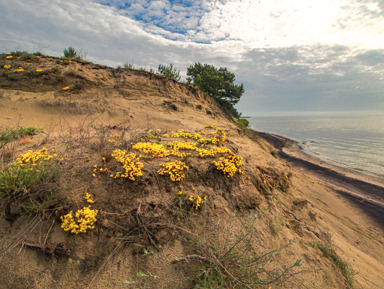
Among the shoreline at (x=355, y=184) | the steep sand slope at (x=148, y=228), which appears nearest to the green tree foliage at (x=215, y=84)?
the shoreline at (x=355, y=184)

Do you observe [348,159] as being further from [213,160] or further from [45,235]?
[45,235]

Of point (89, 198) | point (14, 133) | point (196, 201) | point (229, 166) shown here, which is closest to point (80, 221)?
point (89, 198)

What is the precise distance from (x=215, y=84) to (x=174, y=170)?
69.3 feet

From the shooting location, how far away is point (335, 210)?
1006 centimetres

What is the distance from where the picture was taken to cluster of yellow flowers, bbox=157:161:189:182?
3668 mm

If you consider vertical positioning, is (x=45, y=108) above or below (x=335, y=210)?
above

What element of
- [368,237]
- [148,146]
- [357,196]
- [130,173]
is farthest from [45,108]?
[357,196]

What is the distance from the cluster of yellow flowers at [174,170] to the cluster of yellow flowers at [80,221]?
1.41m

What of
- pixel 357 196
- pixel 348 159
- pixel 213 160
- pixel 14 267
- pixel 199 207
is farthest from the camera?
pixel 348 159

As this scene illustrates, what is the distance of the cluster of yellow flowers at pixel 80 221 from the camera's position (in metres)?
2.54

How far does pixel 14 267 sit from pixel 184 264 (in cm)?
228

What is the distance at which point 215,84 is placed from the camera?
74.7 feet

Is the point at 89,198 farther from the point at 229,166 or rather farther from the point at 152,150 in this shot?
the point at 229,166

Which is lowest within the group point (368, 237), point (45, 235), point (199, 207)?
point (368, 237)
